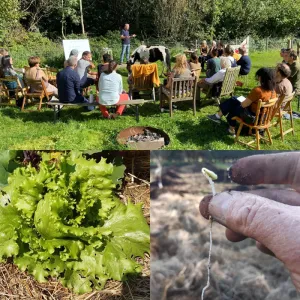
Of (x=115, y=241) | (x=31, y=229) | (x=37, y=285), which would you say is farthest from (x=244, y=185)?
(x=37, y=285)

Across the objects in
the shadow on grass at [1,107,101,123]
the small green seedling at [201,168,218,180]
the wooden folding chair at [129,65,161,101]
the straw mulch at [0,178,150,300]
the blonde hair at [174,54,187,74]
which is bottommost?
the shadow on grass at [1,107,101,123]

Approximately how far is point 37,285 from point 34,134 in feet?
14.8

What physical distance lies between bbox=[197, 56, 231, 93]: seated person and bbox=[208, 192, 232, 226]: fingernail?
246 inches

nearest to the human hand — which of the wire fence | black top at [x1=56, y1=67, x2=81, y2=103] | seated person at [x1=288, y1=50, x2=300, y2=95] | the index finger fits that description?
the index finger

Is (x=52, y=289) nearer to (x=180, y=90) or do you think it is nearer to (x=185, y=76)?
(x=180, y=90)

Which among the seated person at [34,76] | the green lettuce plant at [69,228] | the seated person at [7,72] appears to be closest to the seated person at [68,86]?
the seated person at [34,76]

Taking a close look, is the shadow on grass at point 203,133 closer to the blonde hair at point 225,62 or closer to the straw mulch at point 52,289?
the blonde hair at point 225,62

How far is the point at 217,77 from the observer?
26.0ft

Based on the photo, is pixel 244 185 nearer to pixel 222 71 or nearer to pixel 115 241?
pixel 115 241

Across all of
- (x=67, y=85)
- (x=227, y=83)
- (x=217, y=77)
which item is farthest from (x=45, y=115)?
(x=227, y=83)

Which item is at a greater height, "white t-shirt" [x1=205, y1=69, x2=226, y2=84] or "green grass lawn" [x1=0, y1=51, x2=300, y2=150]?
"white t-shirt" [x1=205, y1=69, x2=226, y2=84]

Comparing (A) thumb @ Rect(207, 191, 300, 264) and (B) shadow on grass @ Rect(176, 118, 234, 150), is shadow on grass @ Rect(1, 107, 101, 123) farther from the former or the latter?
(A) thumb @ Rect(207, 191, 300, 264)

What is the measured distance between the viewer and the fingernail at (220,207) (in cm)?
169

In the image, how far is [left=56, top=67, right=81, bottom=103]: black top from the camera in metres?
7.06
